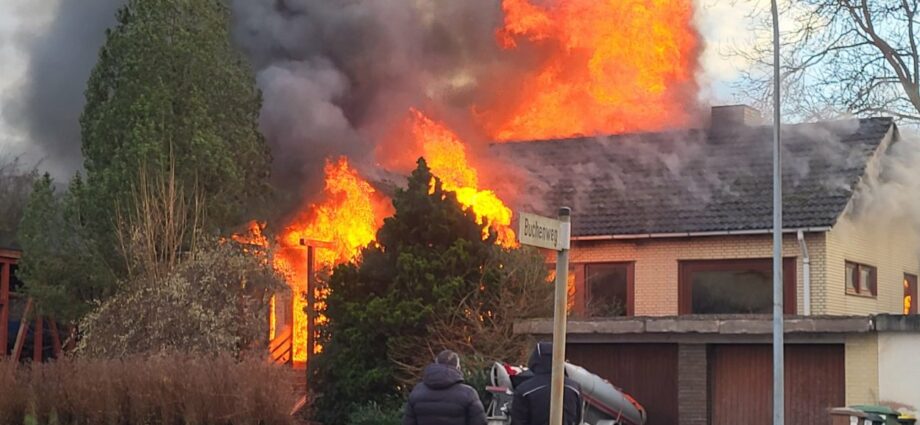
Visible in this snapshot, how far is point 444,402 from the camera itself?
29.0 feet

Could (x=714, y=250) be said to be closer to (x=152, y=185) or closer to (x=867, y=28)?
(x=867, y=28)

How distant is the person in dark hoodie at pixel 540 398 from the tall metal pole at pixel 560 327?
1.66 metres

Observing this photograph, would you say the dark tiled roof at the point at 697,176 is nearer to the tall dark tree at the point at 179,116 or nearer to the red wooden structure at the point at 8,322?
the tall dark tree at the point at 179,116

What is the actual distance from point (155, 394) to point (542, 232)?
11.1 meters

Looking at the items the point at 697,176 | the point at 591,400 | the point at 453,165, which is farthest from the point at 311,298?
the point at 697,176

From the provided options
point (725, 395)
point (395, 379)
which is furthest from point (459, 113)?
point (725, 395)

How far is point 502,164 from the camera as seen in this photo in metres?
25.3

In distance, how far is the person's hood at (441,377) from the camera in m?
8.88

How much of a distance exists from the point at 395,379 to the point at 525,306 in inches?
89.8

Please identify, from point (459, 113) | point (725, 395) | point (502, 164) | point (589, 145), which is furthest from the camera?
point (589, 145)

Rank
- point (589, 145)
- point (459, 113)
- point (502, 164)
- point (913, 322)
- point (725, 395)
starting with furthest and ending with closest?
point (589, 145), point (502, 164), point (459, 113), point (725, 395), point (913, 322)

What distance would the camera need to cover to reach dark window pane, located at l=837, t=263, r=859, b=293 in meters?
23.8

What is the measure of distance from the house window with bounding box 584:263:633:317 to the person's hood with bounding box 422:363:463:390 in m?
15.6

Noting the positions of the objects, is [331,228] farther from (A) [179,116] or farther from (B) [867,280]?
(B) [867,280]
